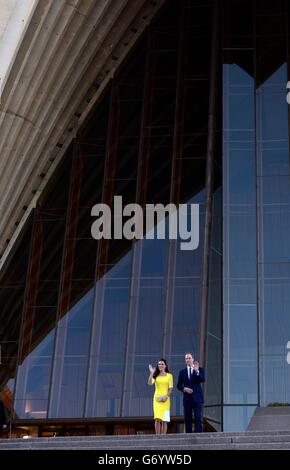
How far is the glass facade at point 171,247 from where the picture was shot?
75.6 ft

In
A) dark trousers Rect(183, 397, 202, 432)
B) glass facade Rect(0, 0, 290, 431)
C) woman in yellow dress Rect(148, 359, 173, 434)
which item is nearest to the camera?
dark trousers Rect(183, 397, 202, 432)

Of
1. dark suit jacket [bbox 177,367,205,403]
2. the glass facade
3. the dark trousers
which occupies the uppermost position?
the glass facade

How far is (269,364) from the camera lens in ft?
75.0

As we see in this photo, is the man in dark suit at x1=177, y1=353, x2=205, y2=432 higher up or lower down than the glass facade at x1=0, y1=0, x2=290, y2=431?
lower down

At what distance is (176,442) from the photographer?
14.3 metres

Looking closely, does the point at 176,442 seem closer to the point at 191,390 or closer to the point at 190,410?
the point at 191,390

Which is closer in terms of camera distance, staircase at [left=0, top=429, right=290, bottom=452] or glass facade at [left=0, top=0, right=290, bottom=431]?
staircase at [left=0, top=429, right=290, bottom=452]
